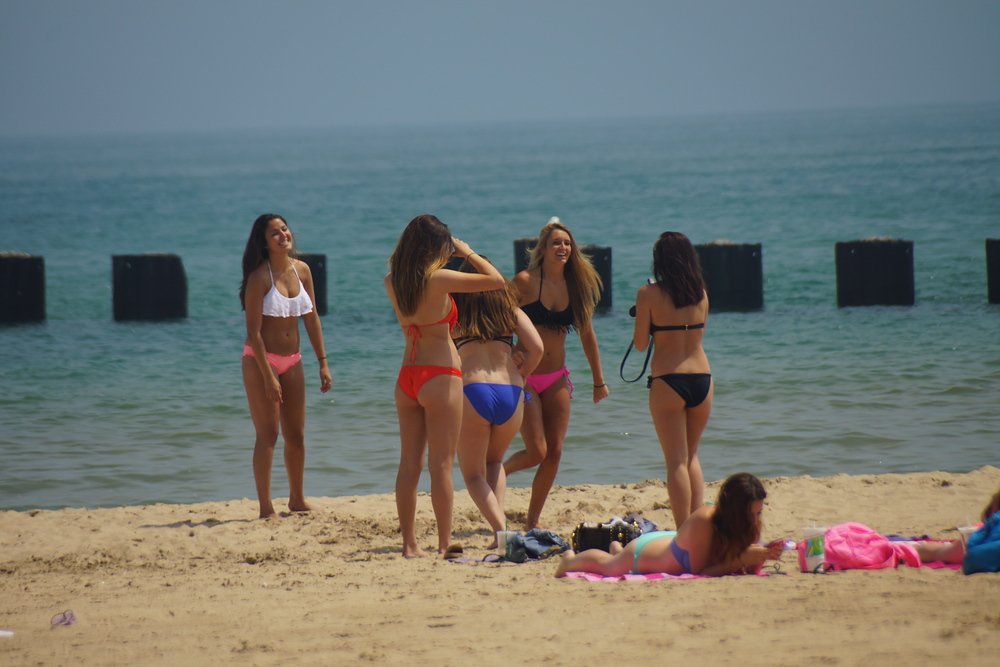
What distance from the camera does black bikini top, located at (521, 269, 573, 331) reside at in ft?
23.7

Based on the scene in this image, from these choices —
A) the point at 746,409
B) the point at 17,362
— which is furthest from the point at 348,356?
the point at 746,409

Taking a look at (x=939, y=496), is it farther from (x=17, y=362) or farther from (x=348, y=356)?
(x=17, y=362)

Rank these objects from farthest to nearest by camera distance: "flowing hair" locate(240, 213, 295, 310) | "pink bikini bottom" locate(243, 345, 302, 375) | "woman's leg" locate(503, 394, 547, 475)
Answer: "pink bikini bottom" locate(243, 345, 302, 375) < "flowing hair" locate(240, 213, 295, 310) < "woman's leg" locate(503, 394, 547, 475)

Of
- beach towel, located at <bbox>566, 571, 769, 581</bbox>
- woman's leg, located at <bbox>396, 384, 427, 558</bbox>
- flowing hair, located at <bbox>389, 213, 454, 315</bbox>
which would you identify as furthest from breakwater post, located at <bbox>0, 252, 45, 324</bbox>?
beach towel, located at <bbox>566, 571, 769, 581</bbox>

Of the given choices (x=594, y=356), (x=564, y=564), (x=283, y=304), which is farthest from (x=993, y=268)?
(x=564, y=564)

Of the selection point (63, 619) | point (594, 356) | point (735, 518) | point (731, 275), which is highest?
point (731, 275)

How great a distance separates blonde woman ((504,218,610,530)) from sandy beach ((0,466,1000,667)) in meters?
0.66

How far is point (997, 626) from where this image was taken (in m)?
4.66

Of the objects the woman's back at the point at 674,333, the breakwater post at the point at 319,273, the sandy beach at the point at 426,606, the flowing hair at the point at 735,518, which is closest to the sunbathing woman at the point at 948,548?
the sandy beach at the point at 426,606

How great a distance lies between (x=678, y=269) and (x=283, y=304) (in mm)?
2405

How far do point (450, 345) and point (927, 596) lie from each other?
8.36ft

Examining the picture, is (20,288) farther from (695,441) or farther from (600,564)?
(600,564)

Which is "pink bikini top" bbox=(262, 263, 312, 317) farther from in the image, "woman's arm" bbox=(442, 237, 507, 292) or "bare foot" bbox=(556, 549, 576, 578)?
"bare foot" bbox=(556, 549, 576, 578)

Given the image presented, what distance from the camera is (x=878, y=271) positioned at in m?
19.6
